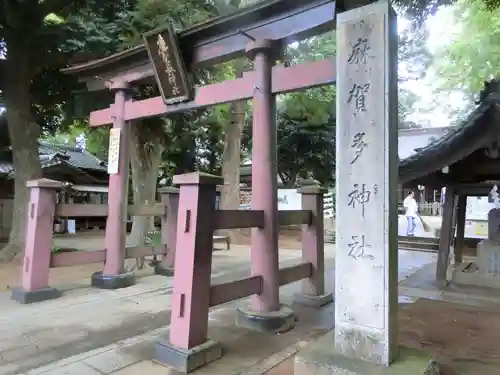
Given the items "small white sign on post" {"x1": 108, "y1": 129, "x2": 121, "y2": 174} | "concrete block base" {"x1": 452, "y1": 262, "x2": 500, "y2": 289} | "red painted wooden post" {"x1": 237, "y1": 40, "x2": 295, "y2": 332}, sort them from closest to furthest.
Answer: "red painted wooden post" {"x1": 237, "y1": 40, "x2": 295, "y2": 332}, "small white sign on post" {"x1": 108, "y1": 129, "x2": 121, "y2": 174}, "concrete block base" {"x1": 452, "y1": 262, "x2": 500, "y2": 289}

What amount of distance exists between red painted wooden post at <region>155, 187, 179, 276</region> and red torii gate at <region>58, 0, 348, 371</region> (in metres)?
1.00

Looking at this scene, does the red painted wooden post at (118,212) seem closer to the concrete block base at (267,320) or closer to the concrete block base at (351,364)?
the concrete block base at (267,320)

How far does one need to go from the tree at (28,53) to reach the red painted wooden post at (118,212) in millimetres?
3193

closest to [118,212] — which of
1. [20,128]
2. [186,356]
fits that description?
[186,356]

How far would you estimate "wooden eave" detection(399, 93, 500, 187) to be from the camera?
18.1ft

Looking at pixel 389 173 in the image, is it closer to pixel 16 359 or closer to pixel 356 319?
pixel 356 319

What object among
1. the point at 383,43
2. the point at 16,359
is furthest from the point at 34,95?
the point at 383,43

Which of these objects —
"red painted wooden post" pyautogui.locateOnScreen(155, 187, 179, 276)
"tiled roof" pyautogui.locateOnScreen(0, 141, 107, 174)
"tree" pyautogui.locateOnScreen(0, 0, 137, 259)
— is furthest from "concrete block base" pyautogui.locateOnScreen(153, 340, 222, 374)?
"tiled roof" pyautogui.locateOnScreen(0, 141, 107, 174)

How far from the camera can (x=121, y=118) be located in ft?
21.3

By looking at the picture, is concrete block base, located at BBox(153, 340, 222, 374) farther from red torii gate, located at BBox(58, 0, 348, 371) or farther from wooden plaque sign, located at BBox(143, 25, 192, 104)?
wooden plaque sign, located at BBox(143, 25, 192, 104)

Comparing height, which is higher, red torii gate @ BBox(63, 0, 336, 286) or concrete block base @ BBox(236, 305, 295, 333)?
red torii gate @ BBox(63, 0, 336, 286)

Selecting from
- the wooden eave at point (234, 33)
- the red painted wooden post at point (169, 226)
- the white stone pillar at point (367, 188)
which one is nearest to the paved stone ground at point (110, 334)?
the white stone pillar at point (367, 188)

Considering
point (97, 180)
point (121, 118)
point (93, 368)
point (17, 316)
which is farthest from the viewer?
point (97, 180)

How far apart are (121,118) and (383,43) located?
15.6 ft
